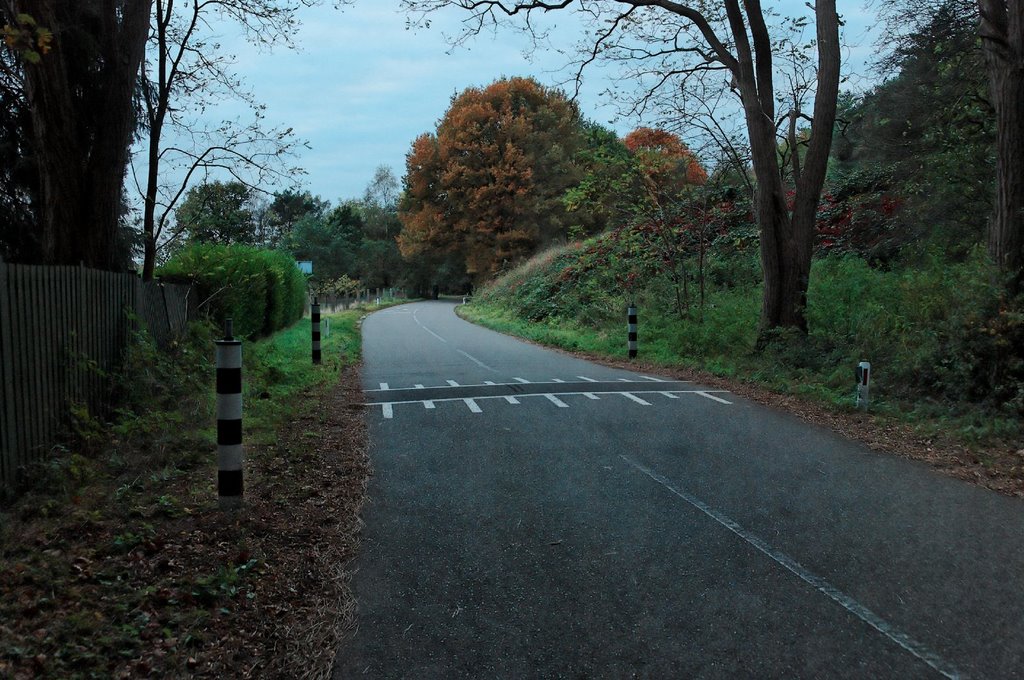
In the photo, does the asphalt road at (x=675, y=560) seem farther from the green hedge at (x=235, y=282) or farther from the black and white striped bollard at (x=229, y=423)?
the green hedge at (x=235, y=282)

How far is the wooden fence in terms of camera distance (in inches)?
193

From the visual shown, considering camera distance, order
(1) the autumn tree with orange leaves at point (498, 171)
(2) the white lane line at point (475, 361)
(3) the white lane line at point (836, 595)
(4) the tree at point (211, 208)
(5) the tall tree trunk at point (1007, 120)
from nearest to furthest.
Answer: (3) the white lane line at point (836, 595) < (5) the tall tree trunk at point (1007, 120) < (4) the tree at point (211, 208) < (2) the white lane line at point (475, 361) < (1) the autumn tree with orange leaves at point (498, 171)

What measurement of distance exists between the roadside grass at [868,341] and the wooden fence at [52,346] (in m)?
7.97

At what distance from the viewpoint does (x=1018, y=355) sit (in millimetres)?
8156

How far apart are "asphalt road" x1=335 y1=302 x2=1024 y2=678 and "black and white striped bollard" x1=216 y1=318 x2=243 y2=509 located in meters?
0.96

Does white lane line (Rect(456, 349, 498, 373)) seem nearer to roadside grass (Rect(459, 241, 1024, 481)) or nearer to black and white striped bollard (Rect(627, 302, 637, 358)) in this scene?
roadside grass (Rect(459, 241, 1024, 481))

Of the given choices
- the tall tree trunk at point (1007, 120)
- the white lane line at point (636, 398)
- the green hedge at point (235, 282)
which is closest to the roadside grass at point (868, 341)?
the tall tree trunk at point (1007, 120)

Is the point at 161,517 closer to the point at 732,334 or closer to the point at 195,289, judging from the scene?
the point at 195,289

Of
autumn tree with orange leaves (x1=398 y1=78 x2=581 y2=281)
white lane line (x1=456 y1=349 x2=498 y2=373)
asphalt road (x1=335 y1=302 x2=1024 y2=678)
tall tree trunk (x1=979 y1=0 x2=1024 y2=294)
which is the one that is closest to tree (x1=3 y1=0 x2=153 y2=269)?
asphalt road (x1=335 y1=302 x2=1024 y2=678)

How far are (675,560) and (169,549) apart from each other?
2.92 meters

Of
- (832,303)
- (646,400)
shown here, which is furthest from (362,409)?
(832,303)

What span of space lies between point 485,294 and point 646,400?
34.7 metres

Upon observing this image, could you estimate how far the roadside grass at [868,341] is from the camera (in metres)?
8.11

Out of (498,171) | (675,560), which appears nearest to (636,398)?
(675,560)
